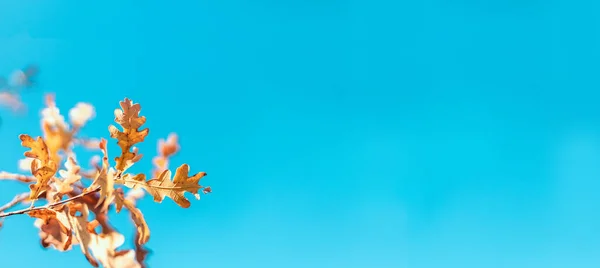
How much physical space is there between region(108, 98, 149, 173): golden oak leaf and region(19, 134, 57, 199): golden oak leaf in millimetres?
172

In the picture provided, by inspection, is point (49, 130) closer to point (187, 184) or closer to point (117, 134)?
point (117, 134)

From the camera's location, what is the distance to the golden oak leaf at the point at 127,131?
147cm

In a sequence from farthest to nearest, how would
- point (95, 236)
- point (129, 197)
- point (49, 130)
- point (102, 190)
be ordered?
point (129, 197) → point (49, 130) → point (95, 236) → point (102, 190)

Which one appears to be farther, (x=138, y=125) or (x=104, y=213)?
(x=138, y=125)

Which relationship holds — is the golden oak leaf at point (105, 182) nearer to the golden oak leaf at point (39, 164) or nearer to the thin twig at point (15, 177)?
the golden oak leaf at point (39, 164)

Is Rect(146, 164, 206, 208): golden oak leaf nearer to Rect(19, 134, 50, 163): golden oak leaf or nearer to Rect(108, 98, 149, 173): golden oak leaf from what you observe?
Rect(108, 98, 149, 173): golden oak leaf

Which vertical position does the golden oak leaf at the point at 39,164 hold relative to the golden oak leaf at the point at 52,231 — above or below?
above

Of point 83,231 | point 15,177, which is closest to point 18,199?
point 15,177

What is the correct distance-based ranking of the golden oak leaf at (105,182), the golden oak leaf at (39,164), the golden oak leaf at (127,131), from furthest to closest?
1. the golden oak leaf at (127,131)
2. the golden oak leaf at (39,164)
3. the golden oak leaf at (105,182)

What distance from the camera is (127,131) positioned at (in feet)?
4.88

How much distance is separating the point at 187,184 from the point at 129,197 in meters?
0.19

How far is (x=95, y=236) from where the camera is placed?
1.33 m

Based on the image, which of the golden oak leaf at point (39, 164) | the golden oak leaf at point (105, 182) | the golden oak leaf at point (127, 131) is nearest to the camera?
the golden oak leaf at point (105, 182)

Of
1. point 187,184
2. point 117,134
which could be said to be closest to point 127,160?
point 117,134
